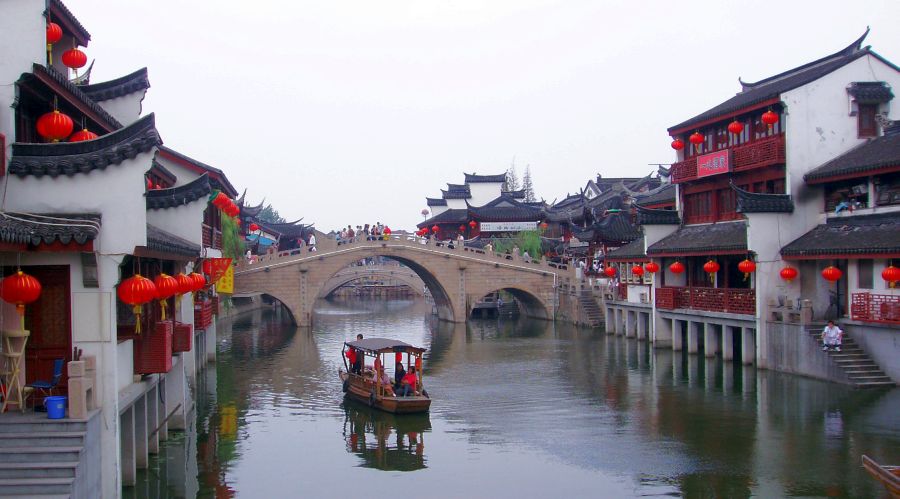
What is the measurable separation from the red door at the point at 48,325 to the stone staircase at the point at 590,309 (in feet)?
107

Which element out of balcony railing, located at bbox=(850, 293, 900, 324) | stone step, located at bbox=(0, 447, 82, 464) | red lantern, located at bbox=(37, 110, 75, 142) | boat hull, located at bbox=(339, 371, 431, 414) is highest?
red lantern, located at bbox=(37, 110, 75, 142)

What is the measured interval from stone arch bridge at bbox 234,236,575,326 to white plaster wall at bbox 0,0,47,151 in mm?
30663

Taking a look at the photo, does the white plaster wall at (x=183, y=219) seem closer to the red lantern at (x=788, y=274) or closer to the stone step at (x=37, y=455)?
the stone step at (x=37, y=455)

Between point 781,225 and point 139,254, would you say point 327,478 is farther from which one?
point 781,225

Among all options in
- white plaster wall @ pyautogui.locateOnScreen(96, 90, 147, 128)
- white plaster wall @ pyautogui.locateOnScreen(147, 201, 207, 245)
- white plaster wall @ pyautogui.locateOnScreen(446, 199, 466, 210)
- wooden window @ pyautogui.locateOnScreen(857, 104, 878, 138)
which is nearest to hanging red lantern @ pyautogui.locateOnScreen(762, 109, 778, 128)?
wooden window @ pyautogui.locateOnScreen(857, 104, 878, 138)

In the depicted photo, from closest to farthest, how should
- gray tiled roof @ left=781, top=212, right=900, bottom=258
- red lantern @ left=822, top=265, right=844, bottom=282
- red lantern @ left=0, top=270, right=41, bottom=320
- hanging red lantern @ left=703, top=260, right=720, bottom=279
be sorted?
red lantern @ left=0, top=270, right=41, bottom=320 < gray tiled roof @ left=781, top=212, right=900, bottom=258 < red lantern @ left=822, top=265, right=844, bottom=282 < hanging red lantern @ left=703, top=260, right=720, bottom=279

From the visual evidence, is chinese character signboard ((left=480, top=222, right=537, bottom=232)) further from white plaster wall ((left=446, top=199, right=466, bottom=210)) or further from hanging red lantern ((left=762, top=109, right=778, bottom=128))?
hanging red lantern ((left=762, top=109, right=778, bottom=128))

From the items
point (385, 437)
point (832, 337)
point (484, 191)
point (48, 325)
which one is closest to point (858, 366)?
point (832, 337)

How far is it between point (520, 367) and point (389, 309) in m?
33.3

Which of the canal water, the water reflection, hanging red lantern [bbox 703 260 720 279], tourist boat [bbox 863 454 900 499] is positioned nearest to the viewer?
tourist boat [bbox 863 454 900 499]

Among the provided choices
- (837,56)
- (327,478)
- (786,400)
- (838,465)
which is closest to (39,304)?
(327,478)

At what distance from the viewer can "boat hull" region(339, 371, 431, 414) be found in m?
20.1

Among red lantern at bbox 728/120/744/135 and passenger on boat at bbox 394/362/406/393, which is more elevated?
red lantern at bbox 728/120/744/135

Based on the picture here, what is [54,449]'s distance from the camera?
1062 cm
